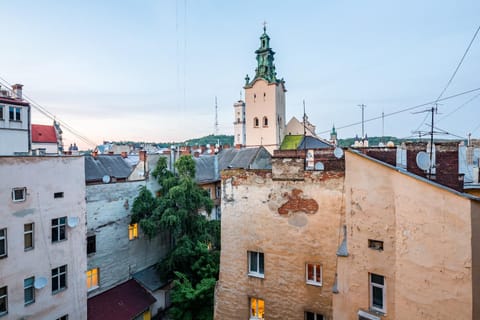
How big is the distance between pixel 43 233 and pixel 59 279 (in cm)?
248

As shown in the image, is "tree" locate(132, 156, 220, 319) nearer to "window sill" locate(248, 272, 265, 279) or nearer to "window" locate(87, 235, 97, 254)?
"window" locate(87, 235, 97, 254)

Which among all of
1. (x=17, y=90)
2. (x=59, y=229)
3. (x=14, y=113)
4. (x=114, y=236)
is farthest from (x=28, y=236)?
(x=17, y=90)

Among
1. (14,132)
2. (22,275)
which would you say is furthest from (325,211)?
(14,132)

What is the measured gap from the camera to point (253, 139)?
4912cm

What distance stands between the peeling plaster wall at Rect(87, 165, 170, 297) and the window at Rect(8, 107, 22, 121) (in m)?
14.0

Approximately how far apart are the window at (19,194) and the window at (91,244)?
4.49 metres

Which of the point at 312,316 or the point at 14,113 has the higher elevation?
the point at 14,113

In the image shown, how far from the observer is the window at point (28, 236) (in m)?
12.5

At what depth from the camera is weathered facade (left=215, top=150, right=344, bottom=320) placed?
386 inches

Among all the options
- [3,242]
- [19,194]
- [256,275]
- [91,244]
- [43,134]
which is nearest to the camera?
[256,275]

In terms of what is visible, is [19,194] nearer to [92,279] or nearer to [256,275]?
[92,279]

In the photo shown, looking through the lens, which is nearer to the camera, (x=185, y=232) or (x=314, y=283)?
(x=314, y=283)

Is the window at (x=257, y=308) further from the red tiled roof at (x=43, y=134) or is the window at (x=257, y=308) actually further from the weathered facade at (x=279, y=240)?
the red tiled roof at (x=43, y=134)

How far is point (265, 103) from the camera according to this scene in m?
48.1
